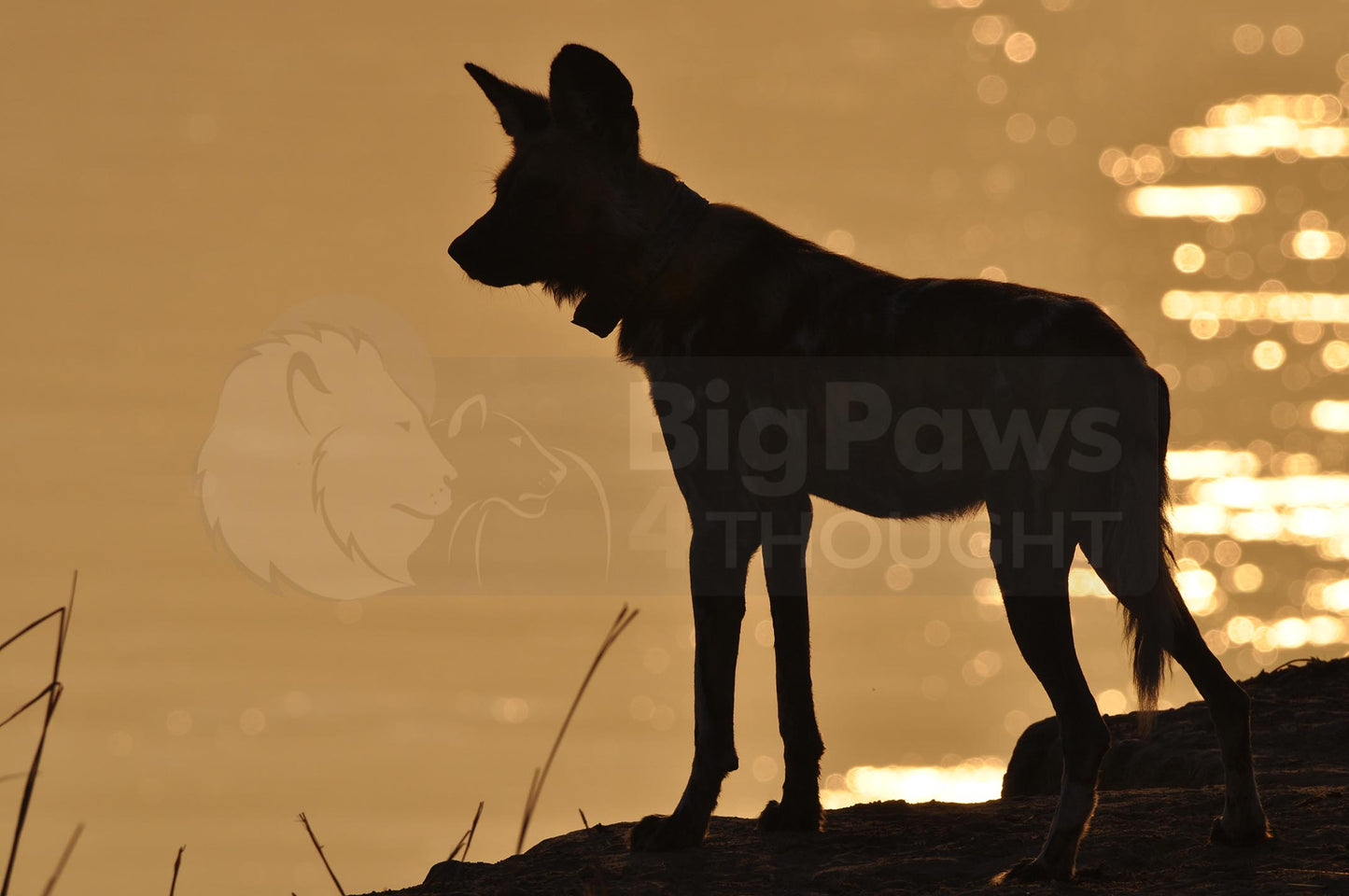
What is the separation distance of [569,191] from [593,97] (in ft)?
1.49

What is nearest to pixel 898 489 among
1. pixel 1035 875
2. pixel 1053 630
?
pixel 1053 630

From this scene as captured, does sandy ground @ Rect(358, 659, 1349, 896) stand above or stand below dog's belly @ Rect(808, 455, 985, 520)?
below

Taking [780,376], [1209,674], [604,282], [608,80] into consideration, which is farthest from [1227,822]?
[608,80]

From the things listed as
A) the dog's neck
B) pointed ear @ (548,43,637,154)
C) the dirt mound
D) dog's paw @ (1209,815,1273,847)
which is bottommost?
dog's paw @ (1209,815,1273,847)

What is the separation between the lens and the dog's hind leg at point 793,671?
22.9 ft

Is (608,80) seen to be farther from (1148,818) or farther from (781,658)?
(1148,818)

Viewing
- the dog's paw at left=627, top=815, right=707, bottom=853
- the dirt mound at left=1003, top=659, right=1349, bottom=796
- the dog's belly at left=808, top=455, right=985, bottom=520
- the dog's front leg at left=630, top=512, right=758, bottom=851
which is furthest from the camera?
the dirt mound at left=1003, top=659, right=1349, bottom=796

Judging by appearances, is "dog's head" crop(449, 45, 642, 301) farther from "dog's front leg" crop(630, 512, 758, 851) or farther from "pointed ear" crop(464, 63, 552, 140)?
"dog's front leg" crop(630, 512, 758, 851)

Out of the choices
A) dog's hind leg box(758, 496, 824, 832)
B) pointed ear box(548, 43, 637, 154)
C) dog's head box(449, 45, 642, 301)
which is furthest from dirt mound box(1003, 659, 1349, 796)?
pointed ear box(548, 43, 637, 154)

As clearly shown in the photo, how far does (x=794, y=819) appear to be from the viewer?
6961 millimetres

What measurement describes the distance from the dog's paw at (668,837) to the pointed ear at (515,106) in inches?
131

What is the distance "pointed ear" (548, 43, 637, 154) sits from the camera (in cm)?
734

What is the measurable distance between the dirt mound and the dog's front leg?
7.40ft

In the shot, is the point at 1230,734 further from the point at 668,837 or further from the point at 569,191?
the point at 569,191
